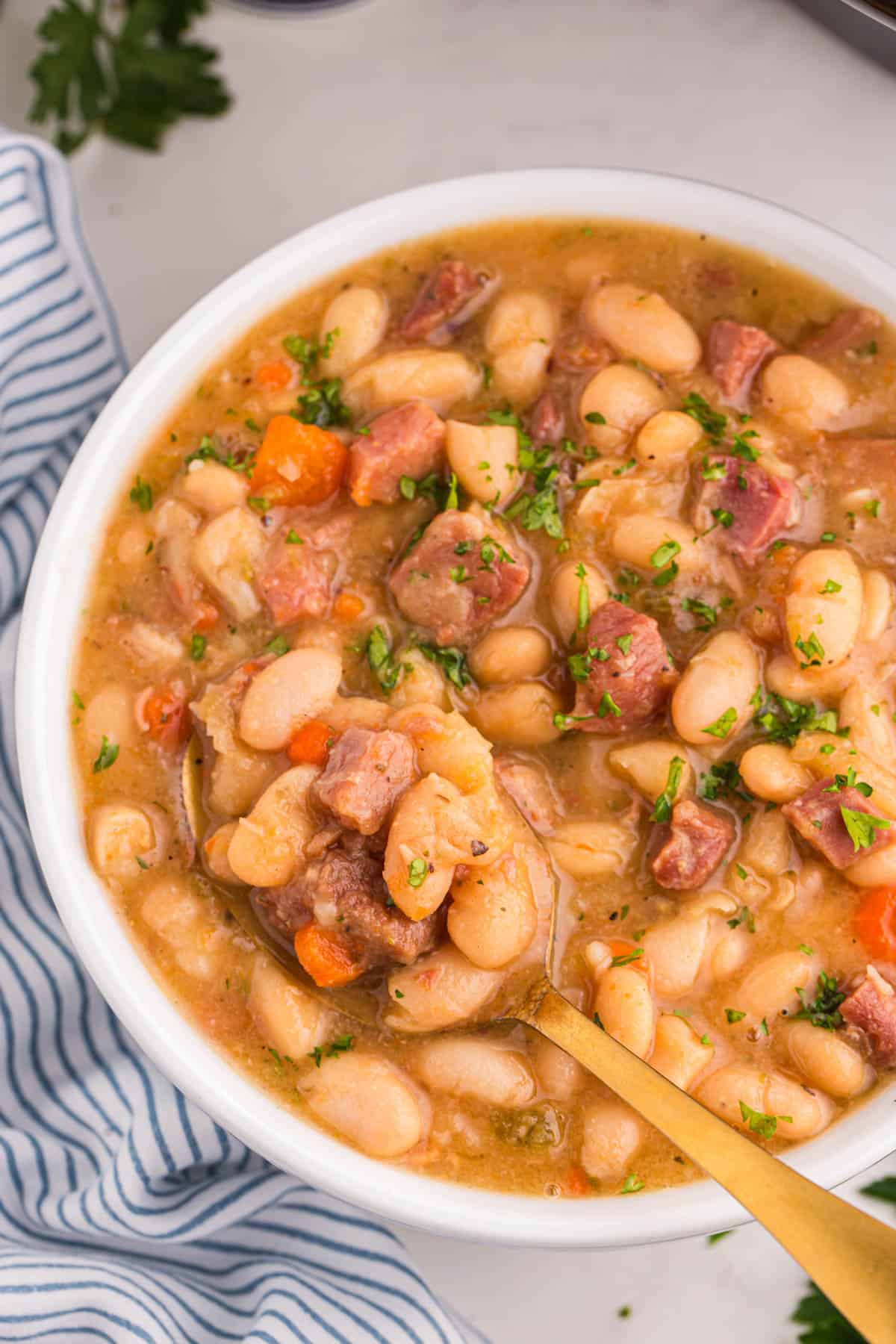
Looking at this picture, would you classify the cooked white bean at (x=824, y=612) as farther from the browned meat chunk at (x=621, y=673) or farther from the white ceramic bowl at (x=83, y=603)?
the white ceramic bowl at (x=83, y=603)

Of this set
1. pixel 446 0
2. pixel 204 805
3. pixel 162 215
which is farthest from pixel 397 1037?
pixel 446 0

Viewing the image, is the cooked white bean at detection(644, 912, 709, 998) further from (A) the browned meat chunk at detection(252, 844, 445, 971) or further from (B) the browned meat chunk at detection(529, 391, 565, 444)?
(B) the browned meat chunk at detection(529, 391, 565, 444)

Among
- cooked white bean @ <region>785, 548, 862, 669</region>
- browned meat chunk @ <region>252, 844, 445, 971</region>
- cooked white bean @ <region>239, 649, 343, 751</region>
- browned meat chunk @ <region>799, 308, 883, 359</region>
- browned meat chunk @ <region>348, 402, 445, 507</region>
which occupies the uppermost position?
browned meat chunk @ <region>799, 308, 883, 359</region>

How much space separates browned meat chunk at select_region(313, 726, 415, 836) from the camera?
8.69 ft

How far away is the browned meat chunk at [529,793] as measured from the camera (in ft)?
9.64

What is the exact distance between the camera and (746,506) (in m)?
2.97

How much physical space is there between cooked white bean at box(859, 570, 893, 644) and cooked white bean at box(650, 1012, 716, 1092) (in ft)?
2.93

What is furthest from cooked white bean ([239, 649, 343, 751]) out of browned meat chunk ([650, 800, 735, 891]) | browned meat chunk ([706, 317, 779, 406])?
browned meat chunk ([706, 317, 779, 406])

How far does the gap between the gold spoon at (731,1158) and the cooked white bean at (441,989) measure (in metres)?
0.09

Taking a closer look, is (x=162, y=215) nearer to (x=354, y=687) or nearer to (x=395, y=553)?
(x=395, y=553)

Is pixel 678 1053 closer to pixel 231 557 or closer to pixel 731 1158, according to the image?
→ pixel 731 1158

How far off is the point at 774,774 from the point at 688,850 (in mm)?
235

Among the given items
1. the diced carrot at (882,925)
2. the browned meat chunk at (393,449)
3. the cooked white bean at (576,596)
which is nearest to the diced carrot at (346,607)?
the browned meat chunk at (393,449)

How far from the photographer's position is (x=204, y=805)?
301 cm
